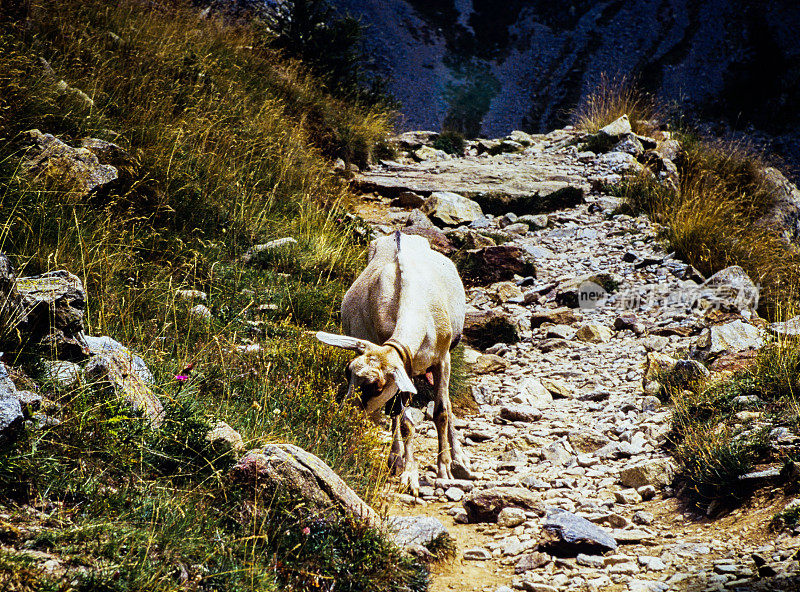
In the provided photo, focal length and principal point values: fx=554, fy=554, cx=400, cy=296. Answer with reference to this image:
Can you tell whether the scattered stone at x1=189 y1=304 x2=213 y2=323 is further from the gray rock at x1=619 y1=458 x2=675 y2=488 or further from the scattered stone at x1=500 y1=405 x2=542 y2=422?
the gray rock at x1=619 y1=458 x2=675 y2=488

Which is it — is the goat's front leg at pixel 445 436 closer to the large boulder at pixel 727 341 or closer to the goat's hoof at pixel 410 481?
the goat's hoof at pixel 410 481

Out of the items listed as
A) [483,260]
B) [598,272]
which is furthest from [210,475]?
[598,272]

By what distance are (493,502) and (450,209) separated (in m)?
9.16

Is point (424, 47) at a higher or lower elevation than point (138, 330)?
higher

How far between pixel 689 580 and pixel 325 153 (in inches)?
490

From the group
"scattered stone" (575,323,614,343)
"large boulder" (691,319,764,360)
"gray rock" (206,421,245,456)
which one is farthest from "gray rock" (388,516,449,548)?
"scattered stone" (575,323,614,343)

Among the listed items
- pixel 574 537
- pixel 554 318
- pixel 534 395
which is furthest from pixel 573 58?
pixel 574 537

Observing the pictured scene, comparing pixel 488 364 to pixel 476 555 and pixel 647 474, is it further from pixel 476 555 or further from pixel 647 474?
pixel 476 555

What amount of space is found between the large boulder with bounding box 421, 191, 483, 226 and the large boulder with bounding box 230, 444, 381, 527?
9.70 metres

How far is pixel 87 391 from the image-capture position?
11.6 ft

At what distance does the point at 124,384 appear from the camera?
375cm

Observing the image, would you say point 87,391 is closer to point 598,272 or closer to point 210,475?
point 210,475

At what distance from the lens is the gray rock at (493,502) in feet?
15.8

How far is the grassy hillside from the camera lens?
2918 mm
